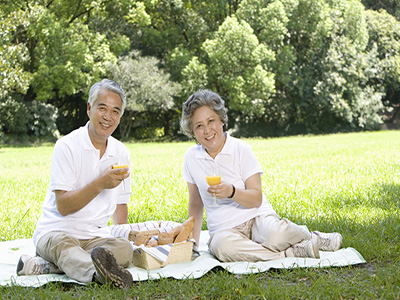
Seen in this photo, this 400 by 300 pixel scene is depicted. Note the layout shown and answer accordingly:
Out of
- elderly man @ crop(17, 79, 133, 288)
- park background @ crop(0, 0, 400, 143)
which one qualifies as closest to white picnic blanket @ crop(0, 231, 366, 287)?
elderly man @ crop(17, 79, 133, 288)

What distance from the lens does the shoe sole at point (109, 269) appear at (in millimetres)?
3414

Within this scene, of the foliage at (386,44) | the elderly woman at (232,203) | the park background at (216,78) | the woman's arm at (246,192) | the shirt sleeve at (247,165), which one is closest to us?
the woman's arm at (246,192)

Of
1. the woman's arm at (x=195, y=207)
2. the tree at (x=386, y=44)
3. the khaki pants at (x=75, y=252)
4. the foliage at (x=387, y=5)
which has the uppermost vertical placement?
the foliage at (x=387, y=5)

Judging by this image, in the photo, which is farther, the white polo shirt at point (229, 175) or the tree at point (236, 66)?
the tree at point (236, 66)

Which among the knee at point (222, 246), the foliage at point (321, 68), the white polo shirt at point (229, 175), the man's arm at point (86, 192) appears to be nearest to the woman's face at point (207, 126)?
the white polo shirt at point (229, 175)

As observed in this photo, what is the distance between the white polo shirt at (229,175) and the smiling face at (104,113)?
Result: 2.72ft

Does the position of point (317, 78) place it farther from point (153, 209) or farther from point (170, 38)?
point (153, 209)

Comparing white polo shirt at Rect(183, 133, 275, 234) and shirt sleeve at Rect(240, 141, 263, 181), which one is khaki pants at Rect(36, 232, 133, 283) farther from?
shirt sleeve at Rect(240, 141, 263, 181)

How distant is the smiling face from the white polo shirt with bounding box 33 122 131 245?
0.13 meters

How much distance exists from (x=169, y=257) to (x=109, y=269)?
0.80 m

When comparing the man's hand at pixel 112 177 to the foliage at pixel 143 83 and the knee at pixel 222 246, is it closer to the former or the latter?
the knee at pixel 222 246

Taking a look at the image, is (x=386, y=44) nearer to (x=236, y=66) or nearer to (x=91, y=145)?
(x=236, y=66)

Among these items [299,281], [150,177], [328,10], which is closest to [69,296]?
[299,281]

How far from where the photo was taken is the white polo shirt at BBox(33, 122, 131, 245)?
405 cm
